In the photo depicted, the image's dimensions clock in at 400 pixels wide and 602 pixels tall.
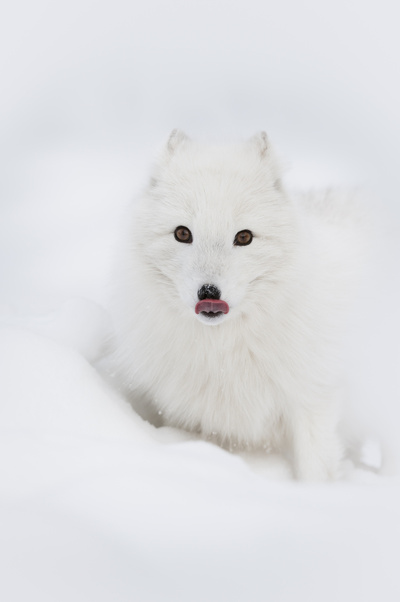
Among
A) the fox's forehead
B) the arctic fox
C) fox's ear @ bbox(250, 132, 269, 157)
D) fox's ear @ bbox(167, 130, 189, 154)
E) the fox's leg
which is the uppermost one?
fox's ear @ bbox(250, 132, 269, 157)

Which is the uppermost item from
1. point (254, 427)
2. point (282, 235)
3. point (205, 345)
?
point (282, 235)

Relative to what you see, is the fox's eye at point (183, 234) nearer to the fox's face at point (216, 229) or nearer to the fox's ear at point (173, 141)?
the fox's face at point (216, 229)

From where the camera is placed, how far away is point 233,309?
7.20 ft

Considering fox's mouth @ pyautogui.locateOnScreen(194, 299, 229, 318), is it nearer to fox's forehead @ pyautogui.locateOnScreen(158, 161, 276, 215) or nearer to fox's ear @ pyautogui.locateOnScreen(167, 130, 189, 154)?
fox's forehead @ pyautogui.locateOnScreen(158, 161, 276, 215)

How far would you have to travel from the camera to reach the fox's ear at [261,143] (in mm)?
2484

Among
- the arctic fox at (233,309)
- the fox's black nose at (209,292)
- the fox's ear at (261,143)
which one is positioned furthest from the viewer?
the fox's ear at (261,143)

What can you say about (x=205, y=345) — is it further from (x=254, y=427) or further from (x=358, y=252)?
(x=358, y=252)

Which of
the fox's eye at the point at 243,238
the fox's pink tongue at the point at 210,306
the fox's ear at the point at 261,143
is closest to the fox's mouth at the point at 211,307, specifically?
the fox's pink tongue at the point at 210,306

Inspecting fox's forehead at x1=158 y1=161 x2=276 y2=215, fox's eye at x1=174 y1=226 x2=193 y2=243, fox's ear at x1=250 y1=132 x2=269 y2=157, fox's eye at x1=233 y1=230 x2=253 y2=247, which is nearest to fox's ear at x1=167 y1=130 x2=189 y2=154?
fox's forehead at x1=158 y1=161 x2=276 y2=215

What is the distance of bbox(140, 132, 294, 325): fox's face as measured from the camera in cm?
213

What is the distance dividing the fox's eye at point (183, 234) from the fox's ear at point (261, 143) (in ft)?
1.54

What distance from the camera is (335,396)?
2695mm

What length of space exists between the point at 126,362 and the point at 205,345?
41 cm

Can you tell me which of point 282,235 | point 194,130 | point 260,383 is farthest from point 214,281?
point 194,130
